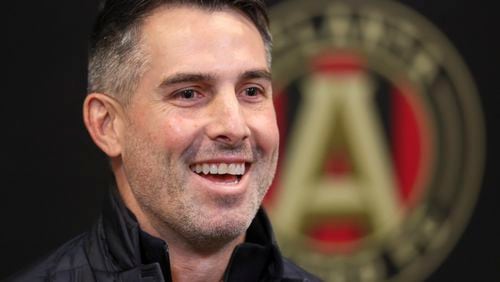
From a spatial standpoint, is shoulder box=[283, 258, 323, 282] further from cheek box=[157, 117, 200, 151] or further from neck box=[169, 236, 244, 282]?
cheek box=[157, 117, 200, 151]

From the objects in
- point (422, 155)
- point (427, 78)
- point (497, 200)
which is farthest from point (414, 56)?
point (497, 200)

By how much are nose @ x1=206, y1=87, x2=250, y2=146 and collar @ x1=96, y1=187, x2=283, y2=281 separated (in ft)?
0.62

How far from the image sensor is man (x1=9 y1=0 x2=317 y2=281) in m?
1.30

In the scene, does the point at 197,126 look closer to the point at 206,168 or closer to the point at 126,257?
the point at 206,168

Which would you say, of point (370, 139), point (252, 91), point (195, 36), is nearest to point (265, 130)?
point (252, 91)

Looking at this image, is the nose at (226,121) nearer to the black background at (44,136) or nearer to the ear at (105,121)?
the ear at (105,121)

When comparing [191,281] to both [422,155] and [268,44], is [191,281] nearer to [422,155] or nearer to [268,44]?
[268,44]

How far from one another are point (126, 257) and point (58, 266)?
5.7 inches

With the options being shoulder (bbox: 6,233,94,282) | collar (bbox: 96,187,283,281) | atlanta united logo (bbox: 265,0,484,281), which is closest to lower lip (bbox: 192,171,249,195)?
collar (bbox: 96,187,283,281)

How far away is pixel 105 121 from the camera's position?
141cm

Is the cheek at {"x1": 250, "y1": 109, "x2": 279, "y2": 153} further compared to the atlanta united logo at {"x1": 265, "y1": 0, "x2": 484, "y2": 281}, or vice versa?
the atlanta united logo at {"x1": 265, "y1": 0, "x2": 484, "y2": 281}

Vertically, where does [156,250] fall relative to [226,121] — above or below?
below

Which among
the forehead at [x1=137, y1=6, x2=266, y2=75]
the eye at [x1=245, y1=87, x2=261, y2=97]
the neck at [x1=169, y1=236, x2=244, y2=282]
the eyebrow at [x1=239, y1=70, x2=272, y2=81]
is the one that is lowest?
the neck at [x1=169, y1=236, x2=244, y2=282]

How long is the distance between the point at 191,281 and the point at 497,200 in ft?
3.60
